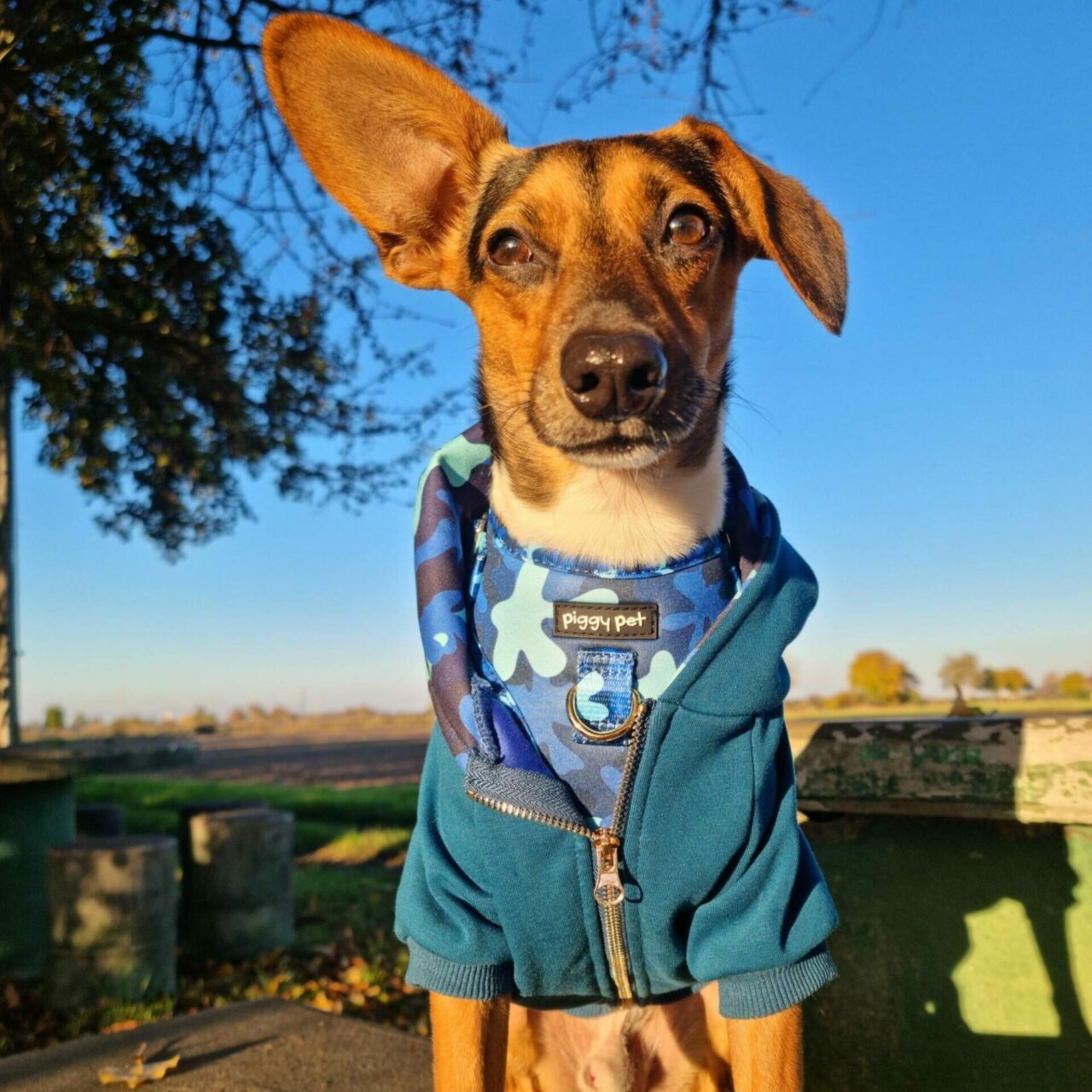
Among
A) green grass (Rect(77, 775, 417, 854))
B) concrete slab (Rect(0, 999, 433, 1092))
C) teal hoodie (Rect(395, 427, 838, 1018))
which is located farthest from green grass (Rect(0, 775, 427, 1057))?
teal hoodie (Rect(395, 427, 838, 1018))

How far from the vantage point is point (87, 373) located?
272 inches

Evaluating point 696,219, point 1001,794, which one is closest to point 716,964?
point 1001,794

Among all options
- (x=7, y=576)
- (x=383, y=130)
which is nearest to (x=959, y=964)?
(x=383, y=130)

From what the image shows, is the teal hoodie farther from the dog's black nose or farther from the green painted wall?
the green painted wall

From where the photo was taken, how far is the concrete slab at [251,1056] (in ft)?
10.3

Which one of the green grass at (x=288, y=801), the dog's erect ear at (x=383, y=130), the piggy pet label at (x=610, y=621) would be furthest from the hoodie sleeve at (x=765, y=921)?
the green grass at (x=288, y=801)

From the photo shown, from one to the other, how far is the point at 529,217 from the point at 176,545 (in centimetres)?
660

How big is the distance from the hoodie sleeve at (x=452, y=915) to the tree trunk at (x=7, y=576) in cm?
578

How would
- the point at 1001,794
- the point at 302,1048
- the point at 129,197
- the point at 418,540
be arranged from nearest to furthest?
the point at 418,540
the point at 1001,794
the point at 302,1048
the point at 129,197

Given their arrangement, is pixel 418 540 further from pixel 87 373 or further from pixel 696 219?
pixel 87 373

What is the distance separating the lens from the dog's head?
2240 millimetres

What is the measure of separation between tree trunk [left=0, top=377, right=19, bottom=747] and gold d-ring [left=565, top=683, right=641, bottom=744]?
236 inches

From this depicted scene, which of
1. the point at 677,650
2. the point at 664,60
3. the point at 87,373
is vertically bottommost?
the point at 677,650

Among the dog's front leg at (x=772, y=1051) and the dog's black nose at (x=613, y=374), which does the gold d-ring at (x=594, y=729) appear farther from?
the dog's front leg at (x=772, y=1051)
